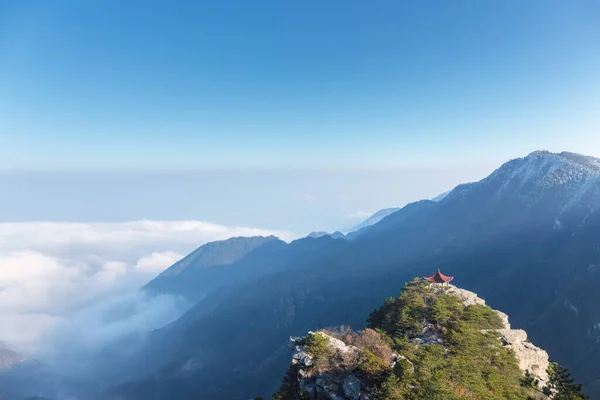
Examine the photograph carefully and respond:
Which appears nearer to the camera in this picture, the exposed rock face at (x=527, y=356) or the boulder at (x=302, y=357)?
the boulder at (x=302, y=357)

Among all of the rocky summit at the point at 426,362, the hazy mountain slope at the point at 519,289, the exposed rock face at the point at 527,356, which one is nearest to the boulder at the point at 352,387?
the rocky summit at the point at 426,362

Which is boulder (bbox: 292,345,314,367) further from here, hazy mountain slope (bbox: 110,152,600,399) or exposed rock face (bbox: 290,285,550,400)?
hazy mountain slope (bbox: 110,152,600,399)

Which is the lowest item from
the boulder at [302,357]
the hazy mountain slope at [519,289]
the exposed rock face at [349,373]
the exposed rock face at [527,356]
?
the hazy mountain slope at [519,289]

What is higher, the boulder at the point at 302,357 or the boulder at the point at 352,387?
the boulder at the point at 302,357

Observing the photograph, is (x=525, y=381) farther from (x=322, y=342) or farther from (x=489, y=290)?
(x=489, y=290)

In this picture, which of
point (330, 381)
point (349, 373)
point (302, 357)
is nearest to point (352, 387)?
point (349, 373)

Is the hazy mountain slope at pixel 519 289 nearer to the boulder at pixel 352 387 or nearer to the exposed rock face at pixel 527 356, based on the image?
the exposed rock face at pixel 527 356

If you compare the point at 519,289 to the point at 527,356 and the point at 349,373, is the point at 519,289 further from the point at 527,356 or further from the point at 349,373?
the point at 349,373

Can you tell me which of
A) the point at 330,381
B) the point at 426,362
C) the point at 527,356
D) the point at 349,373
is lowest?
the point at 527,356
